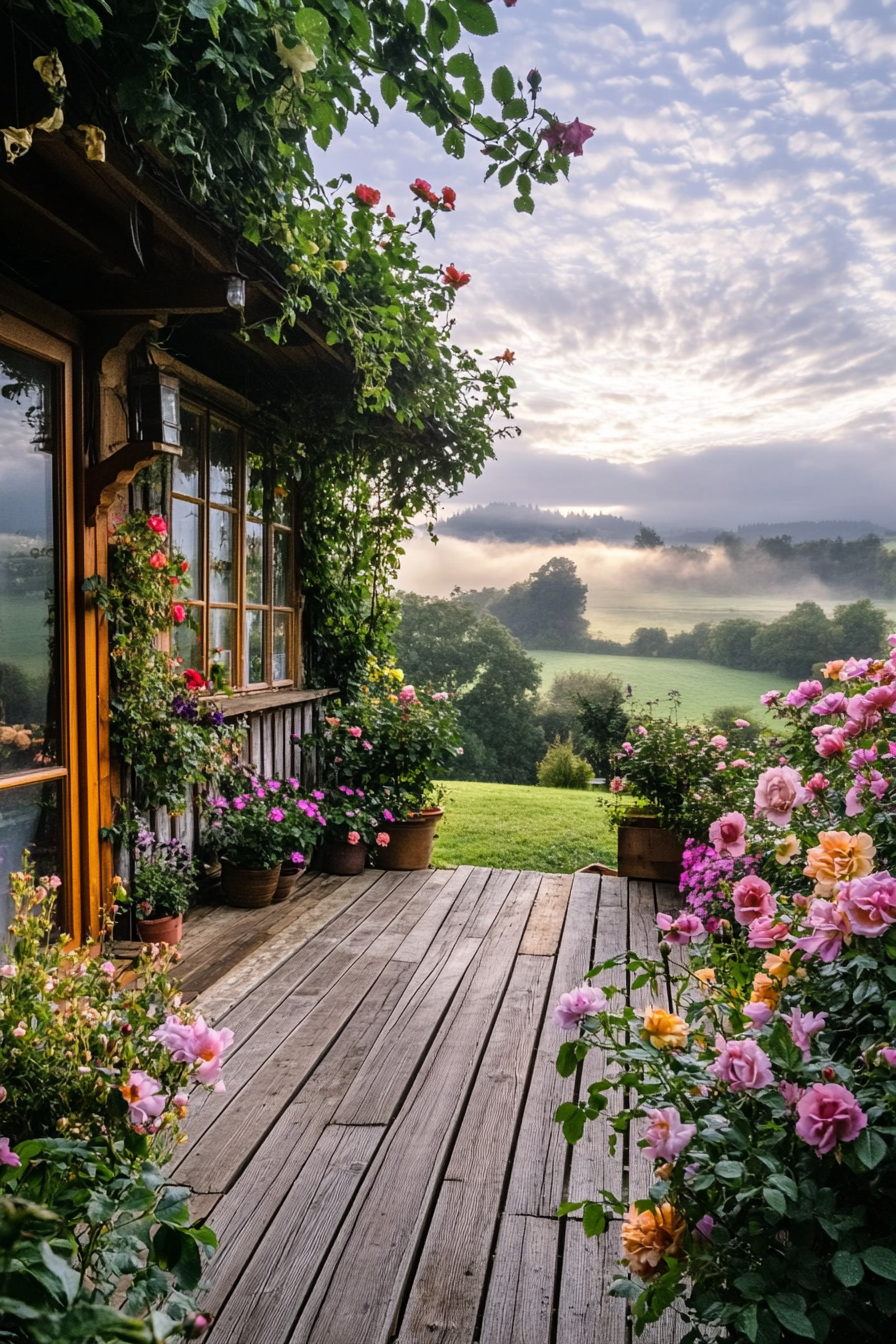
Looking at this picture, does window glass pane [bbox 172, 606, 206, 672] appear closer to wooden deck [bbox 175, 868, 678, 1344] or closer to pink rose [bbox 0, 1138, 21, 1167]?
wooden deck [bbox 175, 868, 678, 1344]

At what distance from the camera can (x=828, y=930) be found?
1088mm

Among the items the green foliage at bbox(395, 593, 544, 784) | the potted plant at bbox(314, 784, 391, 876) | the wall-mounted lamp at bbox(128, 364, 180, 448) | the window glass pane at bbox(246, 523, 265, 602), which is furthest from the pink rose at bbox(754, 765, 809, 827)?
the green foliage at bbox(395, 593, 544, 784)

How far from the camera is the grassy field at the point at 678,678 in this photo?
9.13 meters

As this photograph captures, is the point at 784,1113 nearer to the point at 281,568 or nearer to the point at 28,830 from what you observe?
the point at 28,830

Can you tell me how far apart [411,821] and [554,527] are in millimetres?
11973

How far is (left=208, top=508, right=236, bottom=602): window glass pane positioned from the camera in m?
3.96

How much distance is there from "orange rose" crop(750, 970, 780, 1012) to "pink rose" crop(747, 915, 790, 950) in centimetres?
5

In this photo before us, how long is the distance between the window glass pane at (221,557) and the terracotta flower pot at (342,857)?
1.47 metres

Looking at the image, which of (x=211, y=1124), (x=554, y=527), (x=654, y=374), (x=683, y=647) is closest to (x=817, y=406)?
(x=654, y=374)

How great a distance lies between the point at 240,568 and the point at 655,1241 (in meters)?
3.61

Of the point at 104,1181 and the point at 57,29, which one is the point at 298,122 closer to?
the point at 57,29

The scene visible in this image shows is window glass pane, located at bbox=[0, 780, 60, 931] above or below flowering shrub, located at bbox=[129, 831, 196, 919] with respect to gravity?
above

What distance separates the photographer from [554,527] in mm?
16000

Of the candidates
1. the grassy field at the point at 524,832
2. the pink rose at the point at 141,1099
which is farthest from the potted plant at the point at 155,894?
the pink rose at the point at 141,1099
